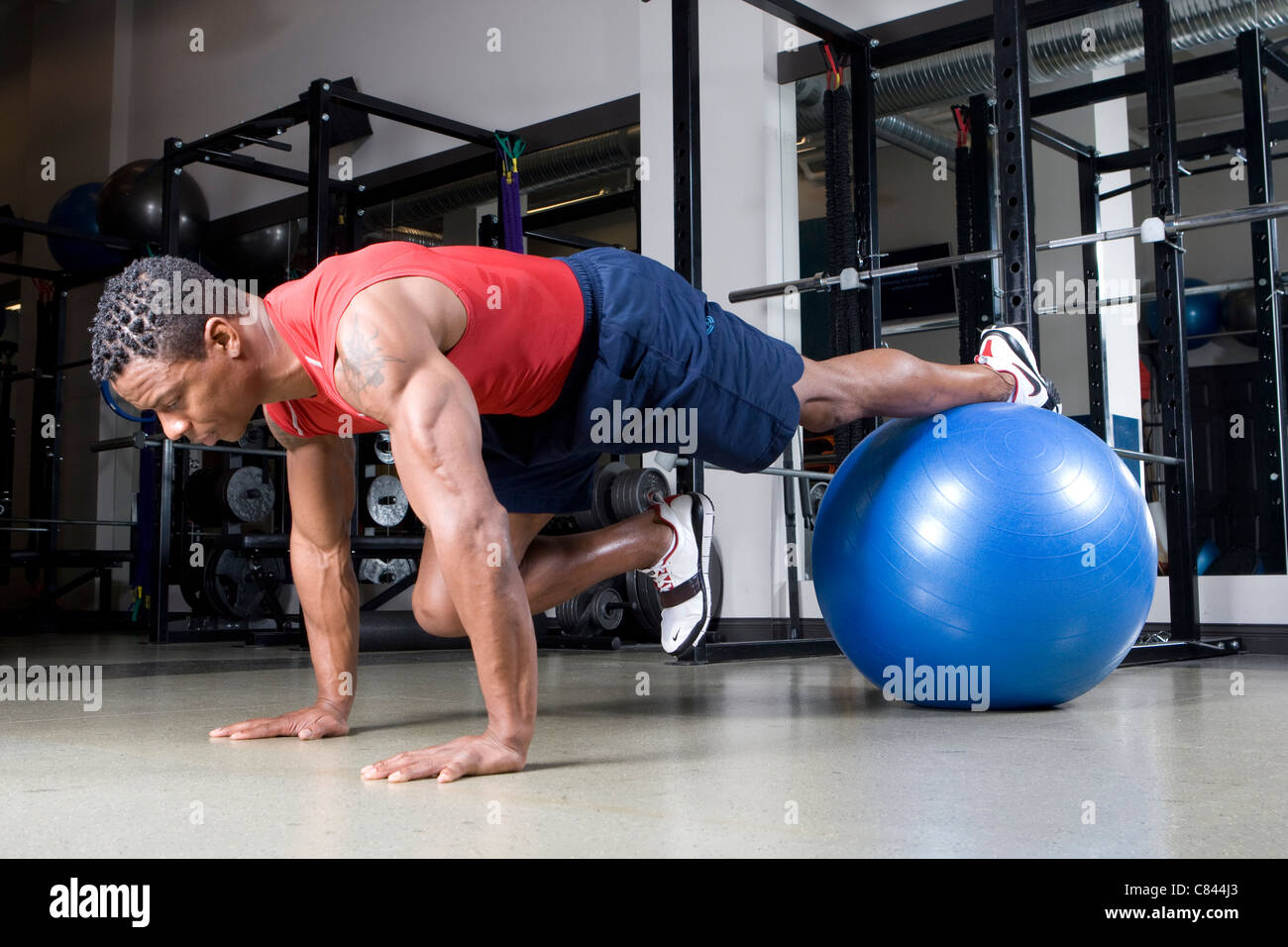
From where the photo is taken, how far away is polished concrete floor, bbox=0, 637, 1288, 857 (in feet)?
3.53

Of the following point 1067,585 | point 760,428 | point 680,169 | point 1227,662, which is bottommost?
point 1227,662

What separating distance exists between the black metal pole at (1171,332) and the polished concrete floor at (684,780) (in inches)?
48.5

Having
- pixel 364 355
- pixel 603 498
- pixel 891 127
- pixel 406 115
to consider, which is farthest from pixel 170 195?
pixel 364 355

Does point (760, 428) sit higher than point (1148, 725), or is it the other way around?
point (760, 428)

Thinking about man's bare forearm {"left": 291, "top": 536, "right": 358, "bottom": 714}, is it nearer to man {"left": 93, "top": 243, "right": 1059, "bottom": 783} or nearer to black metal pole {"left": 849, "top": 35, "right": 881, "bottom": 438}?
man {"left": 93, "top": 243, "right": 1059, "bottom": 783}

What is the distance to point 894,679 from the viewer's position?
2.14 metres

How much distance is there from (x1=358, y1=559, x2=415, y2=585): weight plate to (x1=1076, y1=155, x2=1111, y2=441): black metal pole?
10.3ft

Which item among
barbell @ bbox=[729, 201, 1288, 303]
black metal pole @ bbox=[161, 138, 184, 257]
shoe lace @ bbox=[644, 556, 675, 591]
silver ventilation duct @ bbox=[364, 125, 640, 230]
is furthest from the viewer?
silver ventilation duct @ bbox=[364, 125, 640, 230]

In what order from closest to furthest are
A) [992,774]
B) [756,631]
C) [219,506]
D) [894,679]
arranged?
1. [992,774]
2. [894,679]
3. [756,631]
4. [219,506]

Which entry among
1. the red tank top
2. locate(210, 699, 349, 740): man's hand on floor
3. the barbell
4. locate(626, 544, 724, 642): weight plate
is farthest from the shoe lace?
locate(626, 544, 724, 642): weight plate
